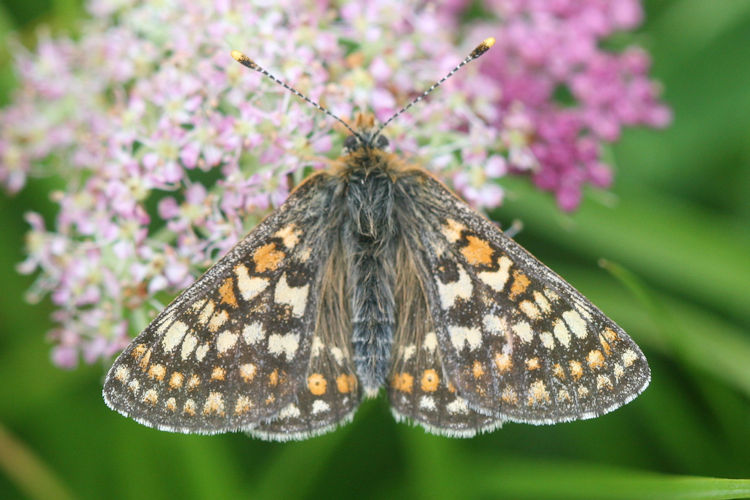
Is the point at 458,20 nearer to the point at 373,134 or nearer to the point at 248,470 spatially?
the point at 373,134

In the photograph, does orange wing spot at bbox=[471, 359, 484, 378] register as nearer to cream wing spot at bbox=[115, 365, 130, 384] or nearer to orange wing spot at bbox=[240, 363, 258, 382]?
orange wing spot at bbox=[240, 363, 258, 382]

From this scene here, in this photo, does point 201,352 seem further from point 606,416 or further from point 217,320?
point 606,416

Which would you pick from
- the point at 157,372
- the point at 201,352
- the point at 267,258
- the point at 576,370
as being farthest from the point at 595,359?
the point at 157,372

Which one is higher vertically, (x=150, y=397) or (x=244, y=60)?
(x=244, y=60)

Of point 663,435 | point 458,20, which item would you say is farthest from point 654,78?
point 663,435

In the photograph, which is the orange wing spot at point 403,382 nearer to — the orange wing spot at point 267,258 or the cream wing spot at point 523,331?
the cream wing spot at point 523,331

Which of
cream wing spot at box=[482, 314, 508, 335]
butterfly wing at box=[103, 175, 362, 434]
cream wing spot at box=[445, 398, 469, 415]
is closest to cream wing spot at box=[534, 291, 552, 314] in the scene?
cream wing spot at box=[482, 314, 508, 335]
